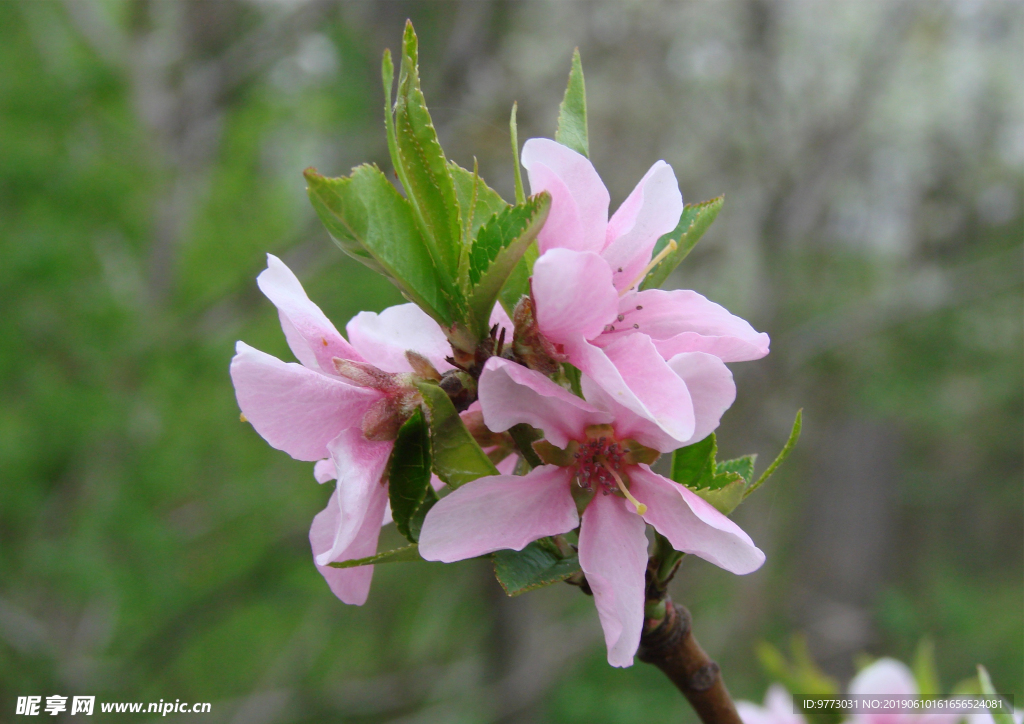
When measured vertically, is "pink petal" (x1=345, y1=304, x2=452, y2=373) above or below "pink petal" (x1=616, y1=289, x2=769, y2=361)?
below

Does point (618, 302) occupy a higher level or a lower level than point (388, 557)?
higher

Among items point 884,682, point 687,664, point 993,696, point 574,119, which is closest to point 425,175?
point 574,119

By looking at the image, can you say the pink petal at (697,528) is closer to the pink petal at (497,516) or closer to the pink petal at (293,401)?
the pink petal at (497,516)

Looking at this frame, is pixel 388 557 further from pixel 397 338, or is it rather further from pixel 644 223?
pixel 644 223

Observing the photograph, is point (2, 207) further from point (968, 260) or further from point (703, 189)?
point (968, 260)

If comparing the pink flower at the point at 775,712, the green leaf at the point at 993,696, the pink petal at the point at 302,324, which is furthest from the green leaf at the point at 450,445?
the pink flower at the point at 775,712

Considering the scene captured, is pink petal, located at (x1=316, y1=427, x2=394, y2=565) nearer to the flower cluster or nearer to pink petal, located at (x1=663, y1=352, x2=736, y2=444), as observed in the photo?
the flower cluster

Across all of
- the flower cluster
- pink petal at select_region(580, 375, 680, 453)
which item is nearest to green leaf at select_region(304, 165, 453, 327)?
the flower cluster
